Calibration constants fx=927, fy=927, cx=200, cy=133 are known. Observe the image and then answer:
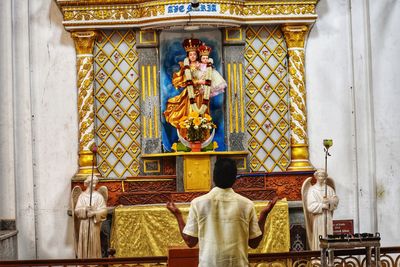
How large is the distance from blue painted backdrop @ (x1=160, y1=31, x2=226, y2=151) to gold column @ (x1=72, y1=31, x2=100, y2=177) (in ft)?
3.81

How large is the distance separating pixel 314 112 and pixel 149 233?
369 cm

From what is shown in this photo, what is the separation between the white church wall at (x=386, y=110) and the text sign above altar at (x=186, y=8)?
2.70 metres

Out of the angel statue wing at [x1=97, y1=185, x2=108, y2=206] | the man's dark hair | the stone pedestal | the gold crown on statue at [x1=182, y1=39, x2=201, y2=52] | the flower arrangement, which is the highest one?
the gold crown on statue at [x1=182, y1=39, x2=201, y2=52]

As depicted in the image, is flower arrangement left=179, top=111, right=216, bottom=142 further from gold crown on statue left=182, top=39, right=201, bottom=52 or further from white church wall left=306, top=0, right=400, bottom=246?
white church wall left=306, top=0, right=400, bottom=246

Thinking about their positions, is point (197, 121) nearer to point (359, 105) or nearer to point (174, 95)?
point (174, 95)

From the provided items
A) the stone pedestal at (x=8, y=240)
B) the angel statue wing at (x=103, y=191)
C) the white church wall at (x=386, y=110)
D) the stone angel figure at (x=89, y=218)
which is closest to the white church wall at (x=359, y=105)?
the white church wall at (x=386, y=110)

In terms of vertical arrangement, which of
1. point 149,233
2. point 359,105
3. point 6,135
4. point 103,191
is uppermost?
point 359,105

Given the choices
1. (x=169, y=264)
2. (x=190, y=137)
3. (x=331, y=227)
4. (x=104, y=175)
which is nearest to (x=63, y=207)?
(x=104, y=175)

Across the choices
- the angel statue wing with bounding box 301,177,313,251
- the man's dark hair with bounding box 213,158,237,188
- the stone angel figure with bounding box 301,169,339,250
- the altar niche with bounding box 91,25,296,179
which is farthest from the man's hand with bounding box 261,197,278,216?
the altar niche with bounding box 91,25,296,179

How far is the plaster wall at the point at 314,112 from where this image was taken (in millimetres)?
15156

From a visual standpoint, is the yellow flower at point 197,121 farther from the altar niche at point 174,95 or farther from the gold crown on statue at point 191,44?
the gold crown on statue at point 191,44

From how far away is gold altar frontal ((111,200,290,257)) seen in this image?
13734 millimetres

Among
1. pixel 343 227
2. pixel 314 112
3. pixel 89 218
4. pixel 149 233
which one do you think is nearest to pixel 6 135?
pixel 89 218

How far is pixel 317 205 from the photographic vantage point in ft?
45.4
